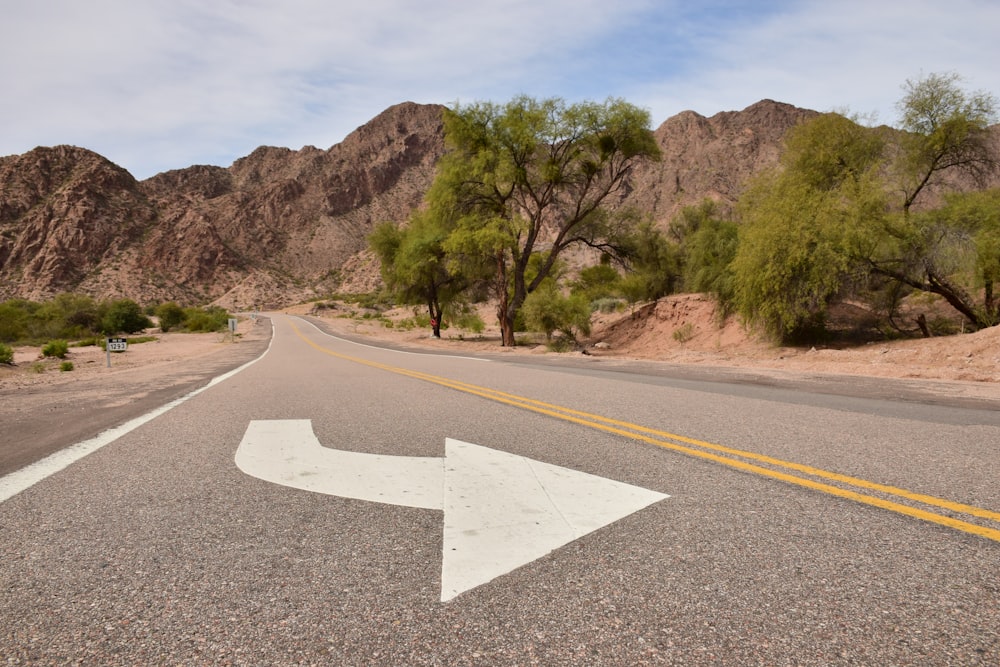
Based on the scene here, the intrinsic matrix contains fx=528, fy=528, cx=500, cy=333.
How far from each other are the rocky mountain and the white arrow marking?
7144 centimetres

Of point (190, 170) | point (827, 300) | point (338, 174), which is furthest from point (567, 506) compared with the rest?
point (190, 170)

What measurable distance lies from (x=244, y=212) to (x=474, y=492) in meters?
144

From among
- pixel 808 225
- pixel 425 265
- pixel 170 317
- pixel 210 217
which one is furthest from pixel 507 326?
pixel 210 217

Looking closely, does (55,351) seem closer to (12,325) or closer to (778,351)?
(12,325)

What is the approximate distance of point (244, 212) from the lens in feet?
423

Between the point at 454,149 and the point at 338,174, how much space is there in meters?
127

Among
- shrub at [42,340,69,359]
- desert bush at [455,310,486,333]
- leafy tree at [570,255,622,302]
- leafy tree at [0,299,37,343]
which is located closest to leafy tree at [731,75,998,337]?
leafy tree at [570,255,622,302]

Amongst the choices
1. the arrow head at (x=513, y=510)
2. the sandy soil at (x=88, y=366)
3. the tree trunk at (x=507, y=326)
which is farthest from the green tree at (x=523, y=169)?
the arrow head at (x=513, y=510)

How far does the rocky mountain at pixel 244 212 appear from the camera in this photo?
93.8 m

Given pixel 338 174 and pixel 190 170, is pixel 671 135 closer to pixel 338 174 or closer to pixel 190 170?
pixel 338 174

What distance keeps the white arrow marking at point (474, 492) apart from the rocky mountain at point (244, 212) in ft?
234

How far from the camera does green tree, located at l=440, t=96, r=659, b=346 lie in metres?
22.8

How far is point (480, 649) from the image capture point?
5.71 ft

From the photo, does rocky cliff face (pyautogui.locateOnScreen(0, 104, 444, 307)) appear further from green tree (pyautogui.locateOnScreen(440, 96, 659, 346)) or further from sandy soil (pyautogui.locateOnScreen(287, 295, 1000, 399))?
sandy soil (pyautogui.locateOnScreen(287, 295, 1000, 399))
